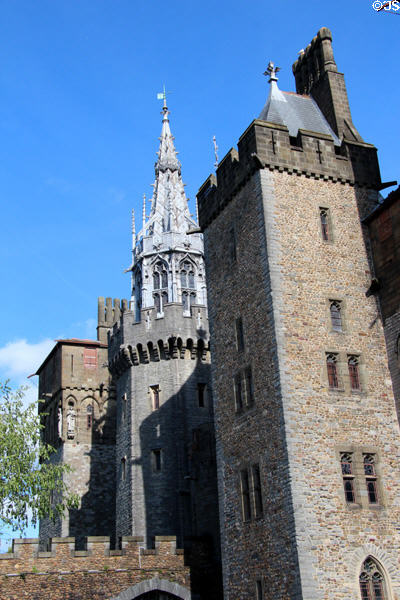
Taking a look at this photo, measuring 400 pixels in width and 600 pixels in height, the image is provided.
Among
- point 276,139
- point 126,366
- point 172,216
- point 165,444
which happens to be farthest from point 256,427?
point 172,216

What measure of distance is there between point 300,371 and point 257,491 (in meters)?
4.25

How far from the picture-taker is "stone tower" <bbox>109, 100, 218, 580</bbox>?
36.7m

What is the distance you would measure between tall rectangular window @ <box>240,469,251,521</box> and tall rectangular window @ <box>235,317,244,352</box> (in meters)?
4.48

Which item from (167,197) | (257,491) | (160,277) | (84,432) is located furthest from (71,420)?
(257,491)

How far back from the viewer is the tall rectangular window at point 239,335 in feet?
91.5

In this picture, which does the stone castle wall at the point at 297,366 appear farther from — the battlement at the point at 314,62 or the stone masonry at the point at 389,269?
the battlement at the point at 314,62

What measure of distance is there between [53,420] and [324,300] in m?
27.3

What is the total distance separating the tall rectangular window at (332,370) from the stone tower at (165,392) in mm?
10336

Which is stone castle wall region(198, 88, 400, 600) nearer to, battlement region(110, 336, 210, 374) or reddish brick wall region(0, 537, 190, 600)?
reddish brick wall region(0, 537, 190, 600)

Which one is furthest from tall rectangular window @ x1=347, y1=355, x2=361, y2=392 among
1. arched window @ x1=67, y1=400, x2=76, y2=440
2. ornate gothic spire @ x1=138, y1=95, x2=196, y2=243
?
arched window @ x1=67, y1=400, x2=76, y2=440

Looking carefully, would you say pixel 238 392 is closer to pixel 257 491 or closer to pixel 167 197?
pixel 257 491

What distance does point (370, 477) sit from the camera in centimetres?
2459

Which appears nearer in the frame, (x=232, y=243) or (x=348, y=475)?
(x=348, y=475)

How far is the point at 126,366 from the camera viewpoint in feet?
137
